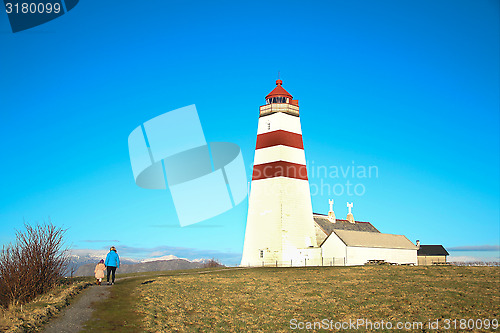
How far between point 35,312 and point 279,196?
33.3 meters

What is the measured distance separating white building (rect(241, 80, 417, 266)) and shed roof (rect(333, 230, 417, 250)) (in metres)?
0.17

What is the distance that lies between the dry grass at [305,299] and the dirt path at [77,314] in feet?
7.52

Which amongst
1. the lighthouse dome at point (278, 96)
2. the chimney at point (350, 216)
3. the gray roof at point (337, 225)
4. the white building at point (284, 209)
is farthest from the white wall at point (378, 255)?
the lighthouse dome at point (278, 96)

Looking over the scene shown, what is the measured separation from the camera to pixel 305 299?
2839 centimetres

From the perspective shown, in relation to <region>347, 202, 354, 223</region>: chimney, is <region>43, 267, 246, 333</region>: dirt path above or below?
below

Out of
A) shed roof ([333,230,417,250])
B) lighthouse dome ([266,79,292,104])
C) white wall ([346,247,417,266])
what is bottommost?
white wall ([346,247,417,266])

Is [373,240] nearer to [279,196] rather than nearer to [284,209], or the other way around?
[284,209]

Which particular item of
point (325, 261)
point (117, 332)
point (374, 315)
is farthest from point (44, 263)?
point (325, 261)

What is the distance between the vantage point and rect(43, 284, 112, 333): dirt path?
58.8 ft

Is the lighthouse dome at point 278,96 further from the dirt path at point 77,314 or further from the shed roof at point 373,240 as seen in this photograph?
the dirt path at point 77,314

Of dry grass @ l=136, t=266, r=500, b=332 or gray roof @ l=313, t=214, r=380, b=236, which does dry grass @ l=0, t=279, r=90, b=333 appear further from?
gray roof @ l=313, t=214, r=380, b=236

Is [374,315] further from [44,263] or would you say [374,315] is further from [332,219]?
[332,219]

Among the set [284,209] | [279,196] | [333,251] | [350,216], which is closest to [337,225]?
[350,216]

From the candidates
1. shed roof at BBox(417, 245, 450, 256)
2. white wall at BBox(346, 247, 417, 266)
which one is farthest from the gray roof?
shed roof at BBox(417, 245, 450, 256)
